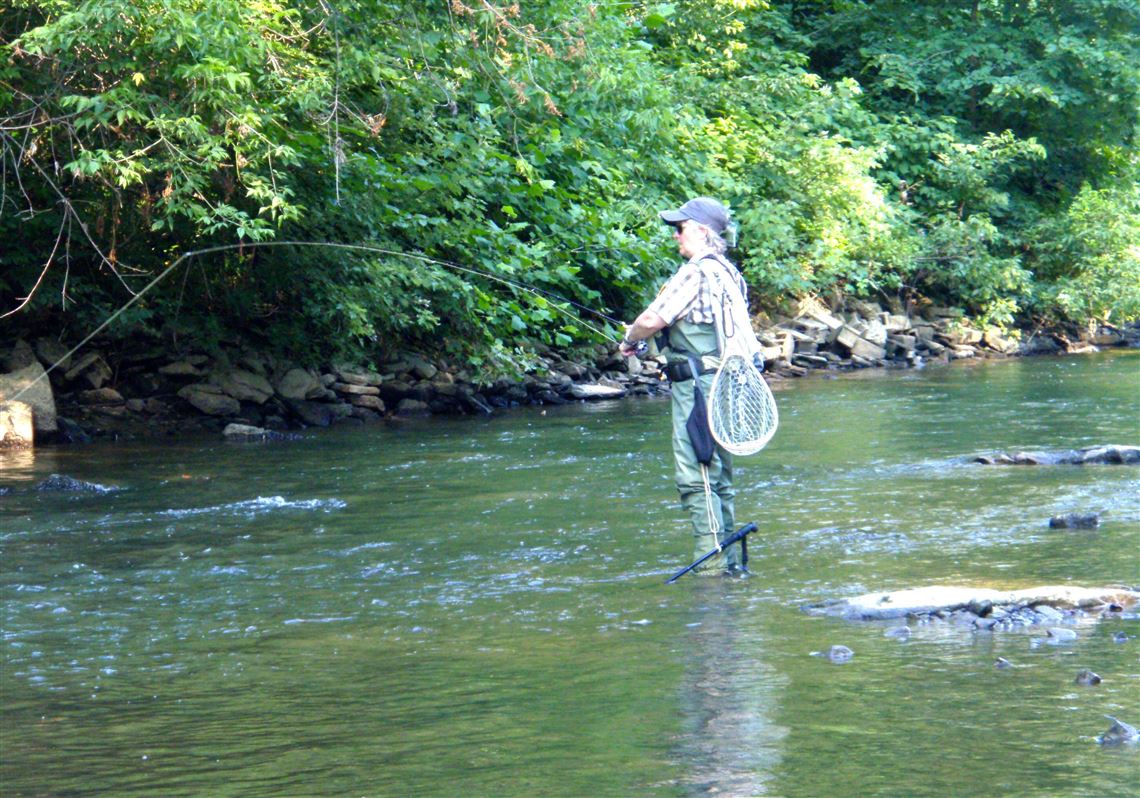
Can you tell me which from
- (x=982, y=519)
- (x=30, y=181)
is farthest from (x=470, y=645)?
(x=30, y=181)

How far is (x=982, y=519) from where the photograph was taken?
8.15 meters

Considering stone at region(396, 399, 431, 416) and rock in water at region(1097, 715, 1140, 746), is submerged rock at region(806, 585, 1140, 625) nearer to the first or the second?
rock in water at region(1097, 715, 1140, 746)

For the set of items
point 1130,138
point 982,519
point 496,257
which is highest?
point 1130,138

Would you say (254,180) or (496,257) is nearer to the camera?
(254,180)

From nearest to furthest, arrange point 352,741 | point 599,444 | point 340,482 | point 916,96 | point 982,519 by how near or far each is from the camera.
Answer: point 352,741
point 982,519
point 340,482
point 599,444
point 916,96

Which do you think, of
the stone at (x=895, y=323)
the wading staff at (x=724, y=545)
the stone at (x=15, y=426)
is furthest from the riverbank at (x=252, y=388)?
the wading staff at (x=724, y=545)

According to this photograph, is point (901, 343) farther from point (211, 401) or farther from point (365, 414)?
point (211, 401)

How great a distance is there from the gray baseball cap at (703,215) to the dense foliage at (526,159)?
2517 millimetres

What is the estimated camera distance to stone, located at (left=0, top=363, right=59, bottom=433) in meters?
14.3

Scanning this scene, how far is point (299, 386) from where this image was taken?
53.4 ft

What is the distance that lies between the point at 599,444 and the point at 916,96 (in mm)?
15560

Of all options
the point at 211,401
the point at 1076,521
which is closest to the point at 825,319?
the point at 211,401

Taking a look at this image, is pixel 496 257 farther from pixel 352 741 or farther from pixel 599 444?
pixel 352 741

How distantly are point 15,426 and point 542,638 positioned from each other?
949 cm
